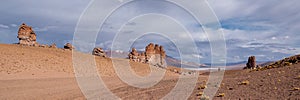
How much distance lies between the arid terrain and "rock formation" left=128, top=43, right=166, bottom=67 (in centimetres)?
2060

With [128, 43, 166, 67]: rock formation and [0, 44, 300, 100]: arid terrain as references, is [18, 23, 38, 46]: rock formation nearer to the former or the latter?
[0, 44, 300, 100]: arid terrain

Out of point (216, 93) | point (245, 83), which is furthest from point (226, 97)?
point (245, 83)

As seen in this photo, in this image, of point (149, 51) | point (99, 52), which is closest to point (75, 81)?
point (99, 52)

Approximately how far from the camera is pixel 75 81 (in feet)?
151

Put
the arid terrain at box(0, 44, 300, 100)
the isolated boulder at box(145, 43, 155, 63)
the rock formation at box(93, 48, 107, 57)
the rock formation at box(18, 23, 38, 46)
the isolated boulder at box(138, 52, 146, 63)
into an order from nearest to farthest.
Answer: the arid terrain at box(0, 44, 300, 100), the rock formation at box(18, 23, 38, 46), the rock formation at box(93, 48, 107, 57), the isolated boulder at box(138, 52, 146, 63), the isolated boulder at box(145, 43, 155, 63)

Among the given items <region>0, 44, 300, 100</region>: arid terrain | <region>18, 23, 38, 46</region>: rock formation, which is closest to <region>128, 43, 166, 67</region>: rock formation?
<region>0, 44, 300, 100</region>: arid terrain

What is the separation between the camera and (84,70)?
57625mm

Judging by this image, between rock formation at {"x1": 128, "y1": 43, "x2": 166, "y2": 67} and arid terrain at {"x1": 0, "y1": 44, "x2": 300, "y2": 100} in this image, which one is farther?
rock formation at {"x1": 128, "y1": 43, "x2": 166, "y2": 67}

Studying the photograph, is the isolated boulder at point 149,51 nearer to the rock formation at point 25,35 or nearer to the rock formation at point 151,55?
the rock formation at point 151,55

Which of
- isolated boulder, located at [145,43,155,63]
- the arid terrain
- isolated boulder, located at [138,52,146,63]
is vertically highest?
isolated boulder, located at [145,43,155,63]

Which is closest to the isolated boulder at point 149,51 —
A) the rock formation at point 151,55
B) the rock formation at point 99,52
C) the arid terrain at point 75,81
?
the rock formation at point 151,55

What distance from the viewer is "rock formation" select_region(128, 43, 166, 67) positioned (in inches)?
4232

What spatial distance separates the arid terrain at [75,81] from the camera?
48.6ft

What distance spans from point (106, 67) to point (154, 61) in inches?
1814
